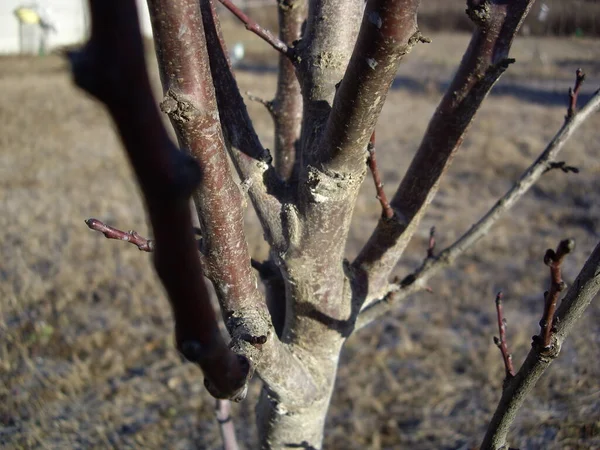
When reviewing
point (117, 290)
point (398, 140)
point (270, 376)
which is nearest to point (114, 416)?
point (117, 290)

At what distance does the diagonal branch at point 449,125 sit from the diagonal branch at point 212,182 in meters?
0.33

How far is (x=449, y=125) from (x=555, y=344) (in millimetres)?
474

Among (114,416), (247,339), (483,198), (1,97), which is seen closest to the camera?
(247,339)

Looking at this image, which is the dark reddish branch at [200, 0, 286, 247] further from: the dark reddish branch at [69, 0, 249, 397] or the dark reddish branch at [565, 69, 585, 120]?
the dark reddish branch at [565, 69, 585, 120]

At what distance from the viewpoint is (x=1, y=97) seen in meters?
8.88

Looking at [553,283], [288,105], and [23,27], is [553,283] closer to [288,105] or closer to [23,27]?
[288,105]

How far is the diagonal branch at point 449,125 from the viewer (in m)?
0.96

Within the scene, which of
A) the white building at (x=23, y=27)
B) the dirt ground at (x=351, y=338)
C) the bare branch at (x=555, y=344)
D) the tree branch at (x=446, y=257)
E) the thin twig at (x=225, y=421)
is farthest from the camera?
the white building at (x=23, y=27)

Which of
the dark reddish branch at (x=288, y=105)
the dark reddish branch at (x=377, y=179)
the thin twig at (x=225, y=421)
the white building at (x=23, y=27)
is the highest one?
the white building at (x=23, y=27)

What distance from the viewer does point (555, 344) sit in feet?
2.62

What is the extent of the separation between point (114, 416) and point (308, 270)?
6.77 ft

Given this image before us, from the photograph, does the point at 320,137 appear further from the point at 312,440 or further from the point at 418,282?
the point at 312,440

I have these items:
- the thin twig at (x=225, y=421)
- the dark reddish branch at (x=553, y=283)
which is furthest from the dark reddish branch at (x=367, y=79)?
the thin twig at (x=225, y=421)

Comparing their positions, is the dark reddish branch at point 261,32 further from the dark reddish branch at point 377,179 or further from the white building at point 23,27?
the white building at point 23,27
